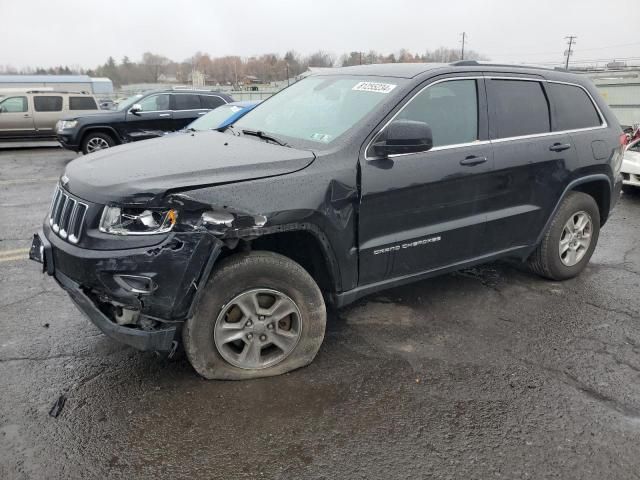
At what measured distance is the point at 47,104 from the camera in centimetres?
1562

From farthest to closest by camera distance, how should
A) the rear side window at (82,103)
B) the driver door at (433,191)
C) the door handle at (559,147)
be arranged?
the rear side window at (82,103) → the door handle at (559,147) → the driver door at (433,191)

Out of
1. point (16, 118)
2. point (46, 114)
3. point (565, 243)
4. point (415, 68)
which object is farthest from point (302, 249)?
point (16, 118)

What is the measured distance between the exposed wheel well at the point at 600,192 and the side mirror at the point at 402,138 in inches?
82.2

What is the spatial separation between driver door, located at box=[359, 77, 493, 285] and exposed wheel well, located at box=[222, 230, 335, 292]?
25 centimetres

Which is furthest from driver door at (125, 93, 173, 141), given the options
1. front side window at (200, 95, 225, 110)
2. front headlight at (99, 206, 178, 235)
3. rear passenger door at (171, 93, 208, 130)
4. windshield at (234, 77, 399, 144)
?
front headlight at (99, 206, 178, 235)

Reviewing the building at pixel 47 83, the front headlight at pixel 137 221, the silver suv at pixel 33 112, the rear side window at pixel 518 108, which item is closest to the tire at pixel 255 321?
the front headlight at pixel 137 221

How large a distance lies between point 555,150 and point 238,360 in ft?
9.97

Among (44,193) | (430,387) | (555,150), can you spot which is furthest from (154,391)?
(44,193)

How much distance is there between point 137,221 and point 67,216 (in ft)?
1.78

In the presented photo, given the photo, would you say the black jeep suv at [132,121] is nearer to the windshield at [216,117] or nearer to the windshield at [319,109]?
the windshield at [216,117]

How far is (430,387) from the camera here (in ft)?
10.1

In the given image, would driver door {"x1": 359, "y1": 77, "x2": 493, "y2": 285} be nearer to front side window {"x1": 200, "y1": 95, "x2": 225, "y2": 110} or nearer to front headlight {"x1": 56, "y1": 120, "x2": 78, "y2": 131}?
front side window {"x1": 200, "y1": 95, "x2": 225, "y2": 110}

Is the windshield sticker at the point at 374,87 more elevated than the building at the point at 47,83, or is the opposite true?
the building at the point at 47,83

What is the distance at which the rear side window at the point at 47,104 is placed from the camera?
610 inches
